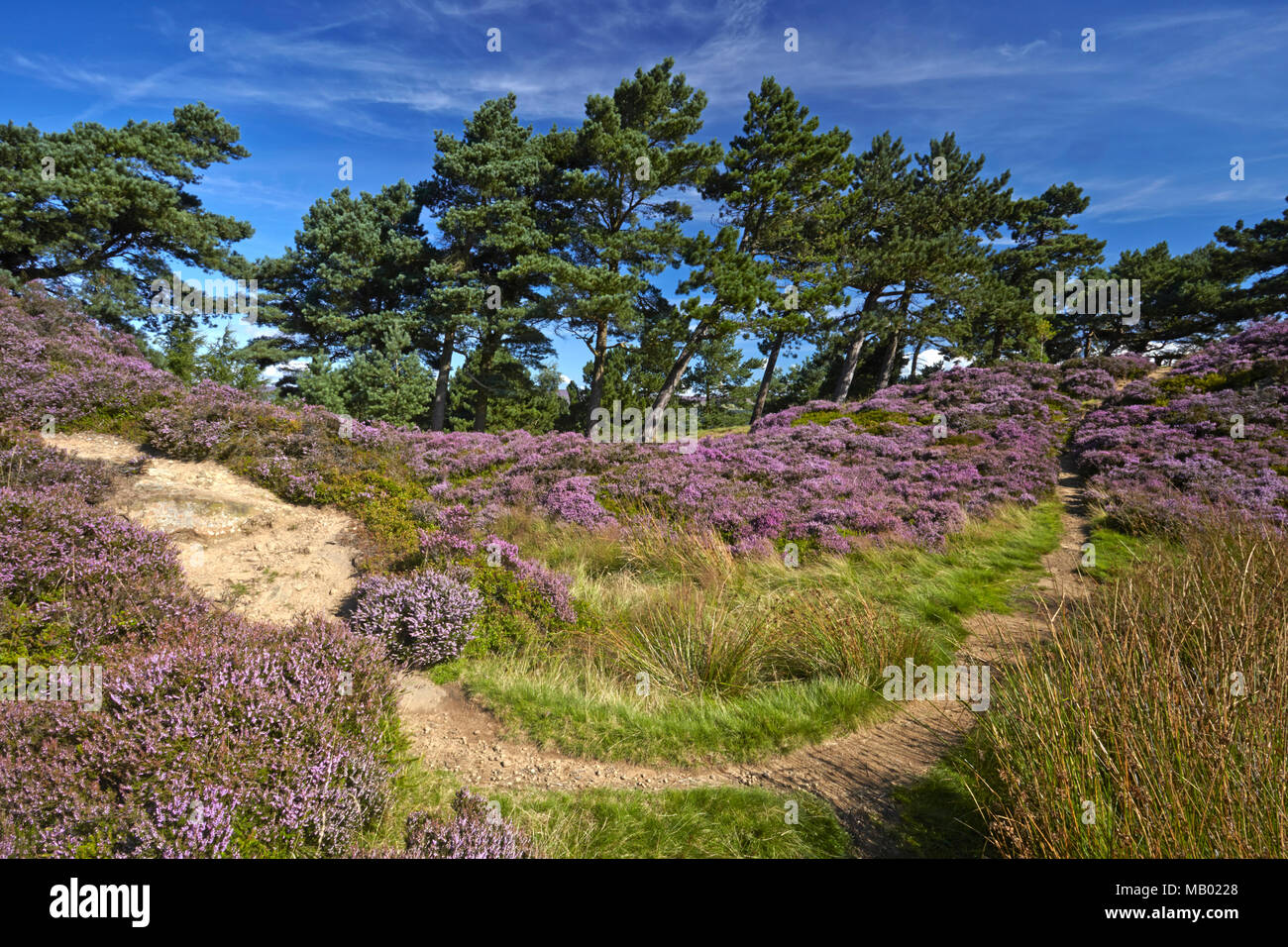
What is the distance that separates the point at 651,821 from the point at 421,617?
11.2 feet

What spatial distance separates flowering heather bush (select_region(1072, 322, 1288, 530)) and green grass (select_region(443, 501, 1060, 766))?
18.1 ft

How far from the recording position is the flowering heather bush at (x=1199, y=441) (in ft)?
30.6

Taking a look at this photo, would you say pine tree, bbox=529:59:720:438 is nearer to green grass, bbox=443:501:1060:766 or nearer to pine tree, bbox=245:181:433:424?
pine tree, bbox=245:181:433:424

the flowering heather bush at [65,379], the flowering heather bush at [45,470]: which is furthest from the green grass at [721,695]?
the flowering heather bush at [65,379]

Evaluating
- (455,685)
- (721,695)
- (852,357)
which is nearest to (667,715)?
(721,695)

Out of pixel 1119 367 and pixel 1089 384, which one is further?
pixel 1119 367

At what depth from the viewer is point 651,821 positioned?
319 cm

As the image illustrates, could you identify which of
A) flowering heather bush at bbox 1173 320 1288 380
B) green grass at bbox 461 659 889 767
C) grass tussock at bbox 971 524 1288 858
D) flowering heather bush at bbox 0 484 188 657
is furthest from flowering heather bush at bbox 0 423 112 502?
flowering heather bush at bbox 1173 320 1288 380

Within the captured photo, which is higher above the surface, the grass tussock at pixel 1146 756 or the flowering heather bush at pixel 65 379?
the flowering heather bush at pixel 65 379

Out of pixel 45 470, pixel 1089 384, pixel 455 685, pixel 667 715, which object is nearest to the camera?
pixel 667 715

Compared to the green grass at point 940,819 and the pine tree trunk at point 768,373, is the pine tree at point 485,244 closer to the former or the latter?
the pine tree trunk at point 768,373

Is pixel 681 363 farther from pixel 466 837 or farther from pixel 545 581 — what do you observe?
pixel 466 837

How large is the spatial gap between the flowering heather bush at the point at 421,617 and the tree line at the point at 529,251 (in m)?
16.2

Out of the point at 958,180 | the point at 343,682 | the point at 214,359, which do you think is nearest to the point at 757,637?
the point at 343,682
